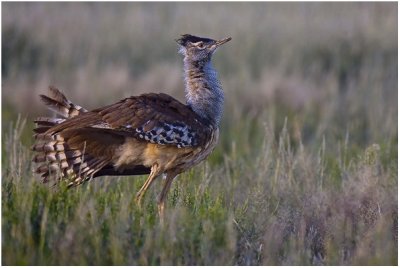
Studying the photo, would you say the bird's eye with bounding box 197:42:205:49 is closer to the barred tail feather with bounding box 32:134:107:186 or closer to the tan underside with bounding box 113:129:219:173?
the tan underside with bounding box 113:129:219:173

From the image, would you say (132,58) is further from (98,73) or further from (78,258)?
(78,258)

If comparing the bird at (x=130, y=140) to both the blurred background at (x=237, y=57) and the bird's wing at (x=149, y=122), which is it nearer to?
the bird's wing at (x=149, y=122)

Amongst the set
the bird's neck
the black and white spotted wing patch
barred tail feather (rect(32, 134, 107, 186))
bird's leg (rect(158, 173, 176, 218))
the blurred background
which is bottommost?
bird's leg (rect(158, 173, 176, 218))

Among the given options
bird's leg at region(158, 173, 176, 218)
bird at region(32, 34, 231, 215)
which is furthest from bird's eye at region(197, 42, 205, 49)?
bird's leg at region(158, 173, 176, 218)

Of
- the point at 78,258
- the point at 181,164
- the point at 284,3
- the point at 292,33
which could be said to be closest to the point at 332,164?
the point at 181,164

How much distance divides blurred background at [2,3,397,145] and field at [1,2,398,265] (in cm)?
3

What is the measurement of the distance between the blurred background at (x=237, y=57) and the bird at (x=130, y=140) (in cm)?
493

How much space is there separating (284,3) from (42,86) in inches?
235

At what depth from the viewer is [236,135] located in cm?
1213

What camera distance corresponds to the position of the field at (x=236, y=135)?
5.77 meters

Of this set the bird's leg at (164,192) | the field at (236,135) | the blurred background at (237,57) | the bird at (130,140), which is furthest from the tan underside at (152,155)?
the blurred background at (237,57)

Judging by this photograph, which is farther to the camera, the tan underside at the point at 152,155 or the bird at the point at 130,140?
the tan underside at the point at 152,155

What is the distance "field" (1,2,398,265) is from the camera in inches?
227

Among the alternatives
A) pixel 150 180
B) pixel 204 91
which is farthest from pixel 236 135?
pixel 150 180
